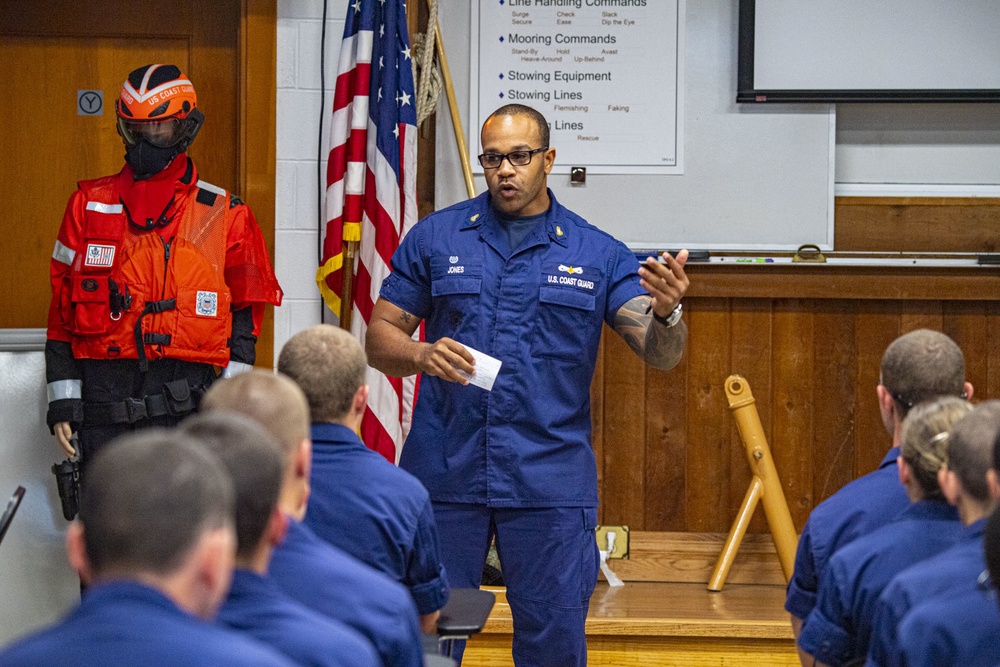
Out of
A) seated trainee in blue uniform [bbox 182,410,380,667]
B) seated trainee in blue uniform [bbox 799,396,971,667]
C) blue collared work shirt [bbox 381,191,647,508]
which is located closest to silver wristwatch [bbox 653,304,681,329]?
blue collared work shirt [bbox 381,191,647,508]

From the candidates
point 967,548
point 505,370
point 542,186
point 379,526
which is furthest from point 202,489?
point 542,186

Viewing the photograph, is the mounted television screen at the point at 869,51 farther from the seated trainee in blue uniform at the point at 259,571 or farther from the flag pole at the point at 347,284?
the seated trainee in blue uniform at the point at 259,571

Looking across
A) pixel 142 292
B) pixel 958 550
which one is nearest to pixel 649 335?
pixel 958 550

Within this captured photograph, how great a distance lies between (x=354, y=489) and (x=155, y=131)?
5.61ft

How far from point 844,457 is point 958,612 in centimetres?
286

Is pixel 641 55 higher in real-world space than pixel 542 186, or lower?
higher

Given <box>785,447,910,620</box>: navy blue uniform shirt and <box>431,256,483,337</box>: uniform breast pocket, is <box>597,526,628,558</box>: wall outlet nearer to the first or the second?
<box>431,256,483,337</box>: uniform breast pocket

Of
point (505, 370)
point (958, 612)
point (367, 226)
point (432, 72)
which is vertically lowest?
point (958, 612)

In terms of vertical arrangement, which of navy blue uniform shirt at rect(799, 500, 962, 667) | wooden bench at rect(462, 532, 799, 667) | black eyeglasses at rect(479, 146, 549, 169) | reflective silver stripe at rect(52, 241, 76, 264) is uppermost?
black eyeglasses at rect(479, 146, 549, 169)

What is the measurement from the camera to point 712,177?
14.3ft

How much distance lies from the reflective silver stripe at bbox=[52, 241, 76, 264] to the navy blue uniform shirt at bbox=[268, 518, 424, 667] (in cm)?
204

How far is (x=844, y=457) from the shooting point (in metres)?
4.39

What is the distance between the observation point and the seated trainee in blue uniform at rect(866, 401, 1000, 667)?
1746mm

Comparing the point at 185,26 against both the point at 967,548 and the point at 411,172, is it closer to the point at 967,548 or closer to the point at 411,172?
the point at 411,172
